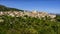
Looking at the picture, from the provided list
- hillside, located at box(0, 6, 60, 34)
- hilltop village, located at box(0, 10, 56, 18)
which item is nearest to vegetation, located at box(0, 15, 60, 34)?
hillside, located at box(0, 6, 60, 34)

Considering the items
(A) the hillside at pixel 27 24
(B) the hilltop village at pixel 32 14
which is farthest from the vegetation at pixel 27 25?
(B) the hilltop village at pixel 32 14

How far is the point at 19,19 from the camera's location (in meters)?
20.7

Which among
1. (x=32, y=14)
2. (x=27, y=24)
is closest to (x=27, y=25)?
(x=27, y=24)

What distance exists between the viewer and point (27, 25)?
19.3m

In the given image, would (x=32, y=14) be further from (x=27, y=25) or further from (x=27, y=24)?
(x=27, y=25)

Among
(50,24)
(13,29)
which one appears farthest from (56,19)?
(13,29)

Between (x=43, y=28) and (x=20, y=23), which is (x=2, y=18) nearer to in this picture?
(x=20, y=23)

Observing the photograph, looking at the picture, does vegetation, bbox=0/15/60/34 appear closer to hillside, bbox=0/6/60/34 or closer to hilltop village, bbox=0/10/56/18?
hillside, bbox=0/6/60/34

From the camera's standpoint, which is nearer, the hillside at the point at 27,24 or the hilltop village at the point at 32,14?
the hillside at the point at 27,24

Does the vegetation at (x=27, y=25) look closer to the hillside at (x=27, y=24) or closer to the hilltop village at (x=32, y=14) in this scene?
the hillside at (x=27, y=24)

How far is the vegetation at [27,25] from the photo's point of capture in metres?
17.9

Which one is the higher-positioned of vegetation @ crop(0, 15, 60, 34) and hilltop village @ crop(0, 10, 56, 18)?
hilltop village @ crop(0, 10, 56, 18)

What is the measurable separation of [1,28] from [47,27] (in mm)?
3491

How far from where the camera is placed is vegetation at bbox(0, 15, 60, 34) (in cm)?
1791
